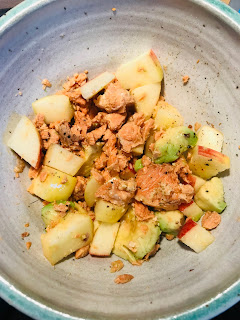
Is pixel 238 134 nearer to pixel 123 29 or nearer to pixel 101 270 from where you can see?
pixel 123 29

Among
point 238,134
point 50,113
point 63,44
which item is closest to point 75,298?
point 50,113

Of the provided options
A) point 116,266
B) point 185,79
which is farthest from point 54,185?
point 185,79

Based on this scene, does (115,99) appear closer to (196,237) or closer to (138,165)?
(138,165)

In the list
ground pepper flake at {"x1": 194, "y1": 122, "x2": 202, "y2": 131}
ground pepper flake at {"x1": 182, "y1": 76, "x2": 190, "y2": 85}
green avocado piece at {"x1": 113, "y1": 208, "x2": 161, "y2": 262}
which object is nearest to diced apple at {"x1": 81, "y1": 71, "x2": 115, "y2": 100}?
ground pepper flake at {"x1": 182, "y1": 76, "x2": 190, "y2": 85}

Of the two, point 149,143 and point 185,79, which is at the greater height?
point 185,79

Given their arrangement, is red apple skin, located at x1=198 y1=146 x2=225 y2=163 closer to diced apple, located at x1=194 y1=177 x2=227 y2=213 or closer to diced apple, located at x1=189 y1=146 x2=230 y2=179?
diced apple, located at x1=189 y1=146 x2=230 y2=179

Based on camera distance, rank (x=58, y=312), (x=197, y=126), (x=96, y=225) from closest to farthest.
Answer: (x=58, y=312) → (x=96, y=225) → (x=197, y=126)

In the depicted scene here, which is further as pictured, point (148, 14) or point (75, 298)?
point (148, 14)
